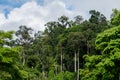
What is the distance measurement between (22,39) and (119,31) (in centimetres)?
4483

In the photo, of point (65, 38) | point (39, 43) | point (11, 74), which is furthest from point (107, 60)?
point (39, 43)

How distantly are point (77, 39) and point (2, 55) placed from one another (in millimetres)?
38590

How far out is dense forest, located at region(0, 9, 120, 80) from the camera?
734 inches

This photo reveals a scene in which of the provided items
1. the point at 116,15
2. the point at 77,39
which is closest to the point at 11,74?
the point at 116,15

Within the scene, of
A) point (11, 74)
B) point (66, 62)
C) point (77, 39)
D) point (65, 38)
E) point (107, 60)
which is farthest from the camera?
point (66, 62)

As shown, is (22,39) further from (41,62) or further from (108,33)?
(108,33)

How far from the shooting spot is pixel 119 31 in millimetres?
19062

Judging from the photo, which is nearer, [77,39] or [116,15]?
[116,15]

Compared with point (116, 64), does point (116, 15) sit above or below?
above

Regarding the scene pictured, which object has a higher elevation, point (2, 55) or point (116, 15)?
point (116, 15)

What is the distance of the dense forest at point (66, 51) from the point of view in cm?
1864

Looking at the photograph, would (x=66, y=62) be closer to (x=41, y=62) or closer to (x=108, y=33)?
(x=41, y=62)

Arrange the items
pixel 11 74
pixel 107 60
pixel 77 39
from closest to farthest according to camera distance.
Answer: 1. pixel 107 60
2. pixel 11 74
3. pixel 77 39

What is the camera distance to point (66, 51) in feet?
206
